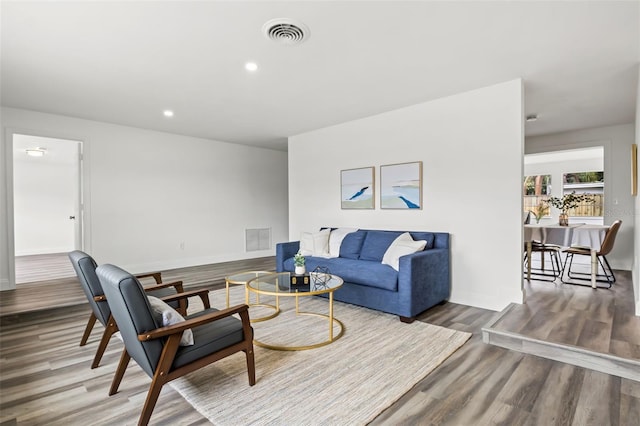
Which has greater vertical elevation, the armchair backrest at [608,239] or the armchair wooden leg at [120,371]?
the armchair backrest at [608,239]

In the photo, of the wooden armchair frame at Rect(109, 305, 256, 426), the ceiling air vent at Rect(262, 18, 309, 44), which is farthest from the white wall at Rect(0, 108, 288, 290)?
the wooden armchair frame at Rect(109, 305, 256, 426)

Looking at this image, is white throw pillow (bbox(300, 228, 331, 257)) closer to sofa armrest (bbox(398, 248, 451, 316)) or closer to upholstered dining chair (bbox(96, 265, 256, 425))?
sofa armrest (bbox(398, 248, 451, 316))

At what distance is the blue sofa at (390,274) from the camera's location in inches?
130

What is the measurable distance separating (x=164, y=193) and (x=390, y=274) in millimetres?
4652

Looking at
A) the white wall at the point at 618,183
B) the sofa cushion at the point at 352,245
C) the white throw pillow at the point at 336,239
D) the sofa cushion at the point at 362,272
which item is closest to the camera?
the sofa cushion at the point at 362,272

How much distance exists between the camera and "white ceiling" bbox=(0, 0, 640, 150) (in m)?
2.29

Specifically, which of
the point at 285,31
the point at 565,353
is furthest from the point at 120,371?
the point at 565,353

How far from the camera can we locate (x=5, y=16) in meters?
2.32

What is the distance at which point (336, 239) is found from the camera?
475cm

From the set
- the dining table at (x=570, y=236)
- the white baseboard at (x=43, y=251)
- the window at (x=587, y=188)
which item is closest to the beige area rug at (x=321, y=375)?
the dining table at (x=570, y=236)

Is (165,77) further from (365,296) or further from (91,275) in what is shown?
(365,296)

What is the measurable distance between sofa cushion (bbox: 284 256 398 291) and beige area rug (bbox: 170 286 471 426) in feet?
1.33

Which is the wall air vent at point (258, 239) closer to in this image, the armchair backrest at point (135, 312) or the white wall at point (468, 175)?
the white wall at point (468, 175)

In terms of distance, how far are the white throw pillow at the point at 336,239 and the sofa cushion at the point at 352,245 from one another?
0.06 m
